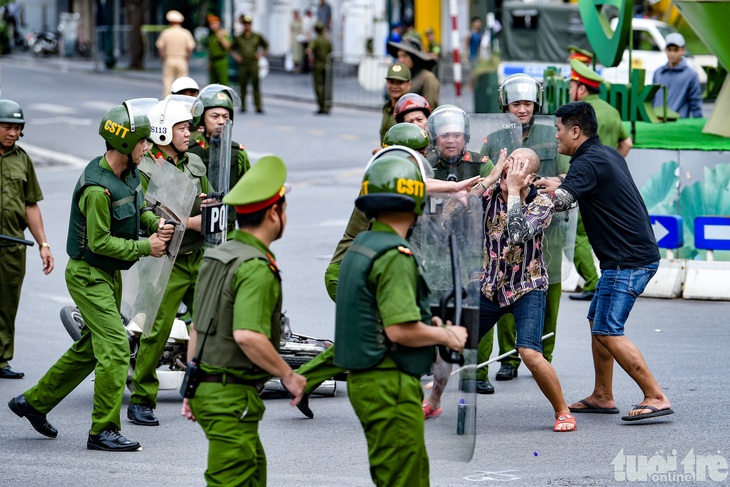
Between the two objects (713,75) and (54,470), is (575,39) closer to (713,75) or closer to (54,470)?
(713,75)

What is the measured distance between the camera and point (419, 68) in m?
12.8

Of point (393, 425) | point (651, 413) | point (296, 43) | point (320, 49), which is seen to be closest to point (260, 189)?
point (393, 425)

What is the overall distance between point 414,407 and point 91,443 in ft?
9.48

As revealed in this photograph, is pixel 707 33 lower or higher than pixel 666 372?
higher

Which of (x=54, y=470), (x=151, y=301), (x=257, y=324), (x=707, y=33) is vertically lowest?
(x=54, y=470)

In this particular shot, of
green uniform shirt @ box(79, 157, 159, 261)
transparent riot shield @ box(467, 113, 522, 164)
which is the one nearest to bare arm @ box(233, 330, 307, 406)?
green uniform shirt @ box(79, 157, 159, 261)

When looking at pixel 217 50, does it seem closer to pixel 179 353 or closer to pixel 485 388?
pixel 179 353

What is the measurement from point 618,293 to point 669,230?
416cm

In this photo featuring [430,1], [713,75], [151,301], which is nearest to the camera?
[151,301]

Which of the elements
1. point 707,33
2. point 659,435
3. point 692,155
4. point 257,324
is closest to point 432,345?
point 257,324

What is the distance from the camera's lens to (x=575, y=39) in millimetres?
28281

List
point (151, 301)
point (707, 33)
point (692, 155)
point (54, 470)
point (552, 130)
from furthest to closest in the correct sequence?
1. point (707, 33)
2. point (692, 155)
3. point (552, 130)
4. point (151, 301)
5. point (54, 470)

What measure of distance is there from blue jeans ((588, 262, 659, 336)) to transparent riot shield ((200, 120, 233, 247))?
2.36 m

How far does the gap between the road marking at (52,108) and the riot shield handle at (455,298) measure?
888 inches
